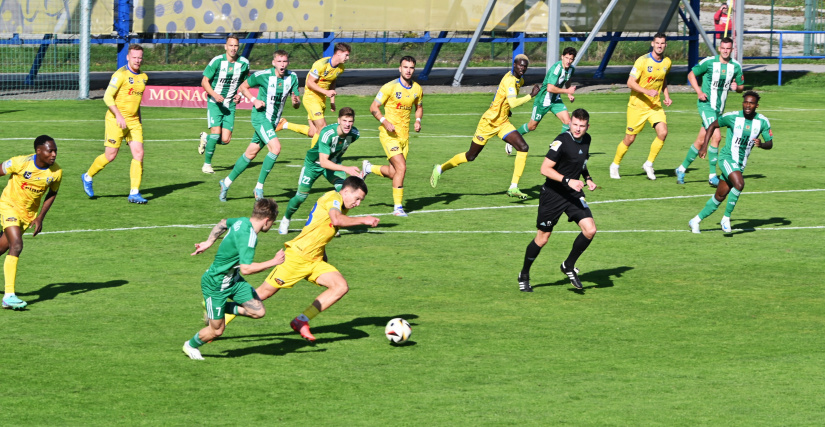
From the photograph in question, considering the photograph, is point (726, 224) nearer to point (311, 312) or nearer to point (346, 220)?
point (346, 220)

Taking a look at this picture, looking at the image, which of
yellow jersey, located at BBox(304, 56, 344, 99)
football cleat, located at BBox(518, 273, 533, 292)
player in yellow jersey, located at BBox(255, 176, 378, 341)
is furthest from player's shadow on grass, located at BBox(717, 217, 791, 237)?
yellow jersey, located at BBox(304, 56, 344, 99)

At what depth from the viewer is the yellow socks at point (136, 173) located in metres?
17.4

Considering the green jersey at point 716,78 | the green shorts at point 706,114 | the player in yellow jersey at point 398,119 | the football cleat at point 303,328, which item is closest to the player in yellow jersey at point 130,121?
the player in yellow jersey at point 398,119

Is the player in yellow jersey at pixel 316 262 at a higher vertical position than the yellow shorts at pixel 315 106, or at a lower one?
lower

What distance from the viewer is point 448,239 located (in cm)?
1549

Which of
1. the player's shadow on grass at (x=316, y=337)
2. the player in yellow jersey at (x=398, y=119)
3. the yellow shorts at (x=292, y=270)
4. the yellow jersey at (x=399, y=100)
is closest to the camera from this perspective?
the player's shadow on grass at (x=316, y=337)

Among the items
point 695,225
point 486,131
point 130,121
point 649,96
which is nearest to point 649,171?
point 649,96

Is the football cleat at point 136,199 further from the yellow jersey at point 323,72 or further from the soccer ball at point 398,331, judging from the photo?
the soccer ball at point 398,331

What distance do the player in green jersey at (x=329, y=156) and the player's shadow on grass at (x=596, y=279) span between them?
3509 millimetres

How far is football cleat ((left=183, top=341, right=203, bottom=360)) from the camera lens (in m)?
9.65

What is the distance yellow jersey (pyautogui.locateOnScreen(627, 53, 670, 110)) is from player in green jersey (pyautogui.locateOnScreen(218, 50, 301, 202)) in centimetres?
659

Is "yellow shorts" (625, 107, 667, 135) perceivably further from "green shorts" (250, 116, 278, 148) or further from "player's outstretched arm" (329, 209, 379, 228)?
"player's outstretched arm" (329, 209, 379, 228)

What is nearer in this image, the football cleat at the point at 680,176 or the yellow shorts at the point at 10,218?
the yellow shorts at the point at 10,218

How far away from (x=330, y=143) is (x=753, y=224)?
6.85 meters
